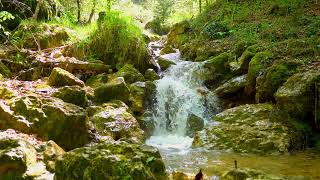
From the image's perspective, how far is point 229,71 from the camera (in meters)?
11.5

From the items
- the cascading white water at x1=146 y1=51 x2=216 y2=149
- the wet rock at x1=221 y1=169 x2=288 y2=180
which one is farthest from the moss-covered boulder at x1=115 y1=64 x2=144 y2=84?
the wet rock at x1=221 y1=169 x2=288 y2=180

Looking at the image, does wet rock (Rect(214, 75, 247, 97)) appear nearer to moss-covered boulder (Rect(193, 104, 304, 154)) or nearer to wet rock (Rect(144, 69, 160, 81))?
moss-covered boulder (Rect(193, 104, 304, 154))

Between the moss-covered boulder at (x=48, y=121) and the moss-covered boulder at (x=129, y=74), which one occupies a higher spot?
the moss-covered boulder at (x=129, y=74)

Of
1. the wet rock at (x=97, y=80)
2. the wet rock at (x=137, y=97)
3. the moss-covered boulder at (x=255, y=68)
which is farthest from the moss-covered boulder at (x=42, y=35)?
the moss-covered boulder at (x=255, y=68)

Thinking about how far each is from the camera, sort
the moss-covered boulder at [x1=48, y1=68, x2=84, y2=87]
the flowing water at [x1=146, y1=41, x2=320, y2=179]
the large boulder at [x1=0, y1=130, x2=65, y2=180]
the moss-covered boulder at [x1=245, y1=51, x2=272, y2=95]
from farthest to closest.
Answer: the moss-covered boulder at [x1=48, y1=68, x2=84, y2=87] → the moss-covered boulder at [x1=245, y1=51, x2=272, y2=95] → the flowing water at [x1=146, y1=41, x2=320, y2=179] → the large boulder at [x1=0, y1=130, x2=65, y2=180]

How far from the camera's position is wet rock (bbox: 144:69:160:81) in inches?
473

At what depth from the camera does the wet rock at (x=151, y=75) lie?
12.0 metres

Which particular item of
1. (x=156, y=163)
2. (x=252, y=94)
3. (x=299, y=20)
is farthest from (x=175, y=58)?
(x=156, y=163)

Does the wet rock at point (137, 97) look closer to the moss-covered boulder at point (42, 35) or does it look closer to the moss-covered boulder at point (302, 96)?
the moss-covered boulder at point (302, 96)

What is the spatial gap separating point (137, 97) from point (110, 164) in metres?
5.63

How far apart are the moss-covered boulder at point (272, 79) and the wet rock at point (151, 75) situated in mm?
3743

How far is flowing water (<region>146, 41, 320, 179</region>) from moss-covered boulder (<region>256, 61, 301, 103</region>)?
155 cm

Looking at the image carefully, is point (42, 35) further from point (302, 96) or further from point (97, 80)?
point (302, 96)

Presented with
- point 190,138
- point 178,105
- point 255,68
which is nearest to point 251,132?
point 190,138
